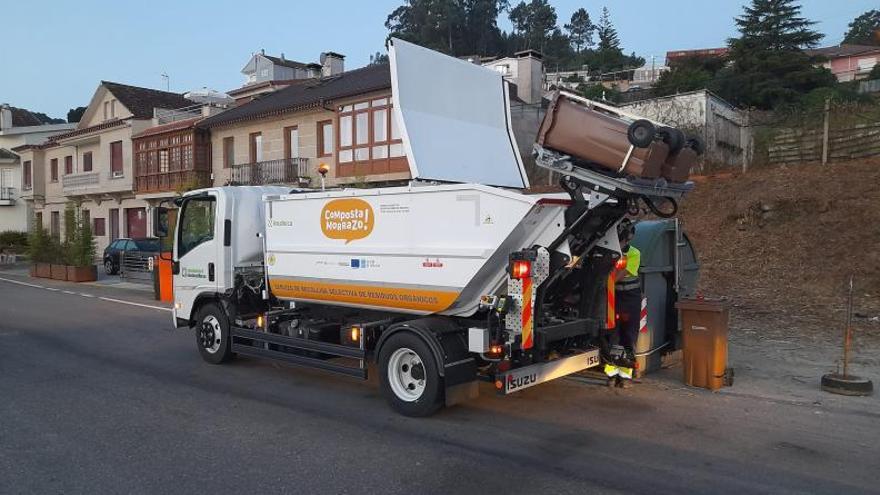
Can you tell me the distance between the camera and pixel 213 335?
890 centimetres

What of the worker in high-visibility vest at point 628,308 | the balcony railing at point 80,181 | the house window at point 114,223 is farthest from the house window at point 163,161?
the worker in high-visibility vest at point 628,308

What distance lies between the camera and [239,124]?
31125 millimetres

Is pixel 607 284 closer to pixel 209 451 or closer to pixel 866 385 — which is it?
pixel 866 385

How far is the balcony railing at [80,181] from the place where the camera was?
130 ft

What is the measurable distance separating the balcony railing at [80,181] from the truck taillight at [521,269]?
129 ft

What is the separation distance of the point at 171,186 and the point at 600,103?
31.6 meters

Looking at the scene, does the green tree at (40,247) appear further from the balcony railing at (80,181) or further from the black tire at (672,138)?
the black tire at (672,138)

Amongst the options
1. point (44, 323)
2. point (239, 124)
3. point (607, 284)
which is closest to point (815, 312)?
point (607, 284)

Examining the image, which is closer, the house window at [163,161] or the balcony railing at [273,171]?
the balcony railing at [273,171]

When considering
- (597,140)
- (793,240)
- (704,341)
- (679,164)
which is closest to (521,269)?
(597,140)

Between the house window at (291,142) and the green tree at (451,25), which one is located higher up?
the green tree at (451,25)

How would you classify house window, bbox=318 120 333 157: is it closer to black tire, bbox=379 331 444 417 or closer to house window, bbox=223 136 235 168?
house window, bbox=223 136 235 168

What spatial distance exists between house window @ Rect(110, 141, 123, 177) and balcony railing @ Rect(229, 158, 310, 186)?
462 inches

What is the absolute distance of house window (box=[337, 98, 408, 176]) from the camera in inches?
941
